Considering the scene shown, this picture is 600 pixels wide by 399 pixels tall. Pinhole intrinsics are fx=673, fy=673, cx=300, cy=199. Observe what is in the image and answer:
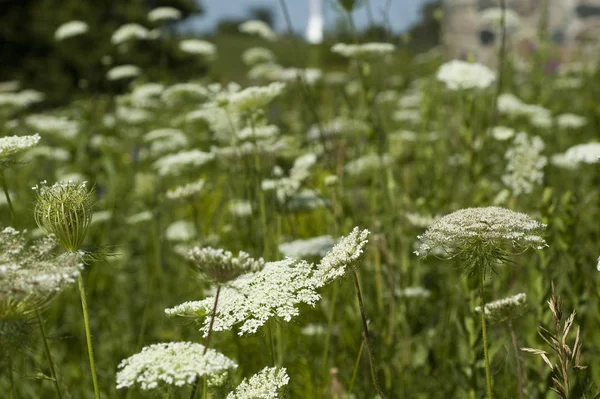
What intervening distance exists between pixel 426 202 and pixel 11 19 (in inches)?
693

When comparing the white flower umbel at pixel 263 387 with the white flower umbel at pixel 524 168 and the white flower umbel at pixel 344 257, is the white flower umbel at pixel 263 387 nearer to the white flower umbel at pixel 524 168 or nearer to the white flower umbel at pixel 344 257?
the white flower umbel at pixel 344 257

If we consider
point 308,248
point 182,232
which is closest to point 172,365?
point 308,248

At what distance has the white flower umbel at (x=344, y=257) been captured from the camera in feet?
3.83

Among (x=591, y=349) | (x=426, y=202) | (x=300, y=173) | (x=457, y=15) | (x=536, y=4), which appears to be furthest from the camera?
(x=457, y=15)

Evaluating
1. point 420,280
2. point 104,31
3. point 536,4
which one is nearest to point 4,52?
point 104,31

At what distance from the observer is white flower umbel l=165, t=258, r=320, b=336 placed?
121 cm

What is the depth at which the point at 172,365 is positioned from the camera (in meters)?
1.00

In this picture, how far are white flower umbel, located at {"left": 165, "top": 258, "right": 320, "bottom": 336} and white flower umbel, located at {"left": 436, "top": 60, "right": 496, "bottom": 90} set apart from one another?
173cm

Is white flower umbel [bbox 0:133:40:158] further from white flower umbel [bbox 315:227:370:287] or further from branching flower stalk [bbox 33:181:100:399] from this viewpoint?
white flower umbel [bbox 315:227:370:287]

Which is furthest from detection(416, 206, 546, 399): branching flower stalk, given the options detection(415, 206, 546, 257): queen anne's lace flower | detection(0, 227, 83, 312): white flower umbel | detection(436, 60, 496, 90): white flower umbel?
detection(436, 60, 496, 90): white flower umbel

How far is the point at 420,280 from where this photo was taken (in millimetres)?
2848

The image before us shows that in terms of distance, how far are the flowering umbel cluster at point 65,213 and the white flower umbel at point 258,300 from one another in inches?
8.5

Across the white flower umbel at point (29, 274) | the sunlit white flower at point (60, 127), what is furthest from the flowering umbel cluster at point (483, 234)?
the sunlit white flower at point (60, 127)

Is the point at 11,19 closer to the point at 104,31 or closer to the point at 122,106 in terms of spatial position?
the point at 104,31
